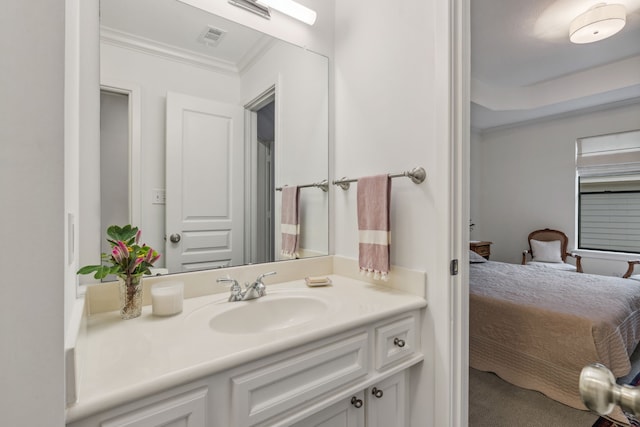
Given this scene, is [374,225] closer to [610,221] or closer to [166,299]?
[166,299]

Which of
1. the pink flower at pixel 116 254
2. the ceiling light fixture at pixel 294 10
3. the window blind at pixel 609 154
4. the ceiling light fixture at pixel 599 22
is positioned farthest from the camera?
the window blind at pixel 609 154

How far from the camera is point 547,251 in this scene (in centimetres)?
392

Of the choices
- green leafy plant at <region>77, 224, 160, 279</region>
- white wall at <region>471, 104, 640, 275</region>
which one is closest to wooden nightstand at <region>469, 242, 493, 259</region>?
white wall at <region>471, 104, 640, 275</region>

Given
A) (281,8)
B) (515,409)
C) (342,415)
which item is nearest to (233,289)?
(342,415)

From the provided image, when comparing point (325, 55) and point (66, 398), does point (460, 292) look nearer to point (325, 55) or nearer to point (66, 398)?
point (66, 398)

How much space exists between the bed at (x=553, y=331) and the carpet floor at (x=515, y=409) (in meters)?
0.06

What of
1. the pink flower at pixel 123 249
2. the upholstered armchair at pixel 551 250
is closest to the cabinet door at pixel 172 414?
the pink flower at pixel 123 249

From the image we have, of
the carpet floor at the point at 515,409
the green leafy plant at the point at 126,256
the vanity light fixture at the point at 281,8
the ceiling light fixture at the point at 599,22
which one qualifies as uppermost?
the ceiling light fixture at the point at 599,22

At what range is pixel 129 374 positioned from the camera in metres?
0.64

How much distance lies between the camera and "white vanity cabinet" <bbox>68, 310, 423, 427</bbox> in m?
0.66

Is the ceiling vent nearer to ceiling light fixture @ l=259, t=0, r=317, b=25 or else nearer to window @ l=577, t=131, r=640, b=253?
ceiling light fixture @ l=259, t=0, r=317, b=25

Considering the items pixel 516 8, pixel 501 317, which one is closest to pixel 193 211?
pixel 501 317

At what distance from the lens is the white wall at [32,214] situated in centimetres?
45

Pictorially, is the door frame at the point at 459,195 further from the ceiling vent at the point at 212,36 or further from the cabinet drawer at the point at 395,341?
the ceiling vent at the point at 212,36
